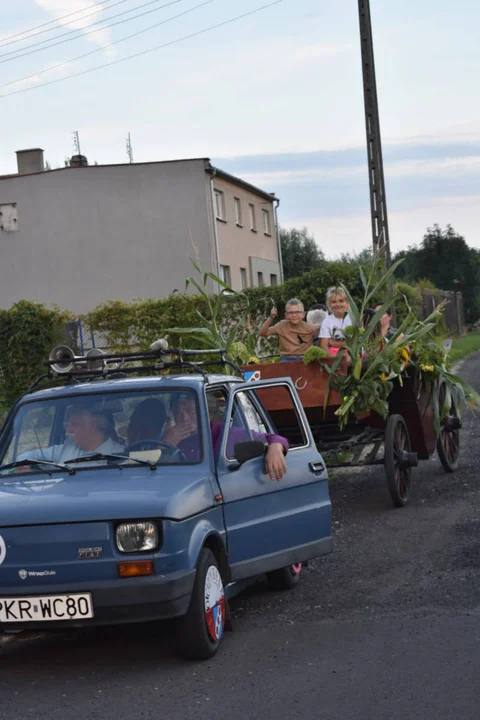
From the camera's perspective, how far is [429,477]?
1289cm

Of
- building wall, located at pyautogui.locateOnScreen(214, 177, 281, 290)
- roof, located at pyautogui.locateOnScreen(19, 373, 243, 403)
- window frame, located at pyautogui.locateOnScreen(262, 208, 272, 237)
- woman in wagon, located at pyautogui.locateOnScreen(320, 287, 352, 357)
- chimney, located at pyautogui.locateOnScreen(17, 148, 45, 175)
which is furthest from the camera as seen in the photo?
window frame, located at pyautogui.locateOnScreen(262, 208, 272, 237)

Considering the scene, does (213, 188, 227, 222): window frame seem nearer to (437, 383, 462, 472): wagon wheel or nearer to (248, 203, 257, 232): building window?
(248, 203, 257, 232): building window

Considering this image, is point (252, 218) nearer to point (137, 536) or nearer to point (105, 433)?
point (105, 433)

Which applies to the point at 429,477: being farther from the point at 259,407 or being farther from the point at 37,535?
the point at 37,535

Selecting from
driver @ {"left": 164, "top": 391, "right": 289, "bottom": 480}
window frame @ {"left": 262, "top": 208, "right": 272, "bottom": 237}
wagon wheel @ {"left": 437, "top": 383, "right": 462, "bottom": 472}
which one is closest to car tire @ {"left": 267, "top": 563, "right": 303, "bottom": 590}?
driver @ {"left": 164, "top": 391, "right": 289, "bottom": 480}

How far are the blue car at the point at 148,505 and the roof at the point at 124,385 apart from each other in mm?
13

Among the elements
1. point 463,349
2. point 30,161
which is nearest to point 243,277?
Result: point 463,349

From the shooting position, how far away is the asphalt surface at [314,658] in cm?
512

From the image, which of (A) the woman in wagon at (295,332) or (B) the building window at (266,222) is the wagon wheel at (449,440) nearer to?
(A) the woman in wagon at (295,332)

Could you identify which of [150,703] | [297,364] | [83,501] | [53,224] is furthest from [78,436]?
[53,224]

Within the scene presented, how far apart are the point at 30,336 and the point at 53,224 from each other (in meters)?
17.9

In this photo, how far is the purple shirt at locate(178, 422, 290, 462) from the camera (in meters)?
6.70

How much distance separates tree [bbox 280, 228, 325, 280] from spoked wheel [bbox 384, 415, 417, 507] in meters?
64.3

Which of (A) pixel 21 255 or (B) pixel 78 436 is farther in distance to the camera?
(A) pixel 21 255
